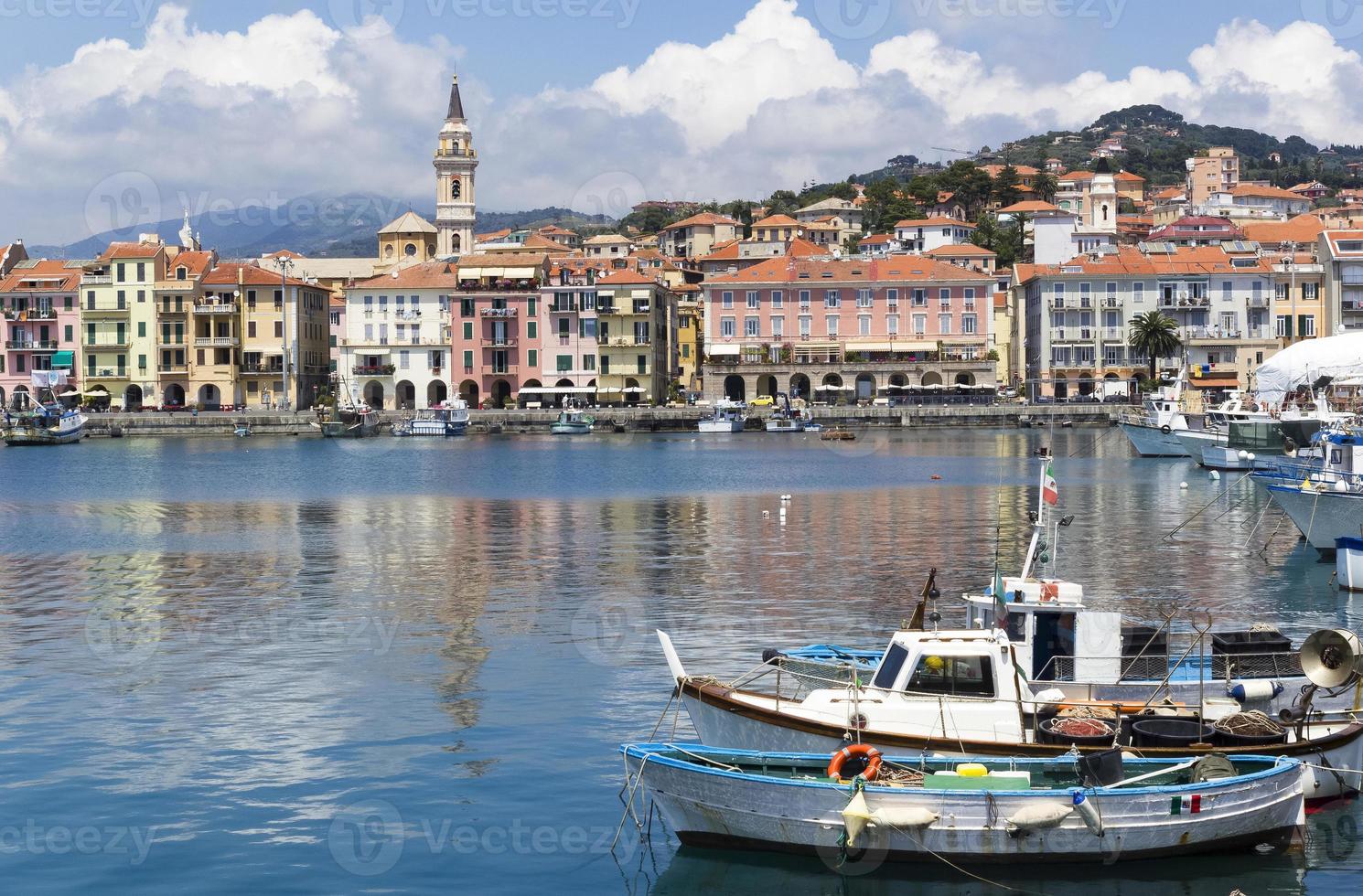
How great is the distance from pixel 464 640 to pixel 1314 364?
33.9m

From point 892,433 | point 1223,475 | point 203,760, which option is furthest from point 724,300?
point 203,760

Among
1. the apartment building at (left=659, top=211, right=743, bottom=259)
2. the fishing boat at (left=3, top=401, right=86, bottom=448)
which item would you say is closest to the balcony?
the fishing boat at (left=3, top=401, right=86, bottom=448)

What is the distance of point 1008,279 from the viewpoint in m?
133

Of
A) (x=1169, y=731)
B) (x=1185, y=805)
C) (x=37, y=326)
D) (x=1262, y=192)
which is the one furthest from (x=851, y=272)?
(x=1185, y=805)

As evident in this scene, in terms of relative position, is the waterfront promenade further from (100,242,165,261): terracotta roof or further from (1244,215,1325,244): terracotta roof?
(1244,215,1325,244): terracotta roof

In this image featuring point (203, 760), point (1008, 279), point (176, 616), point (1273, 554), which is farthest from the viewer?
point (1008, 279)

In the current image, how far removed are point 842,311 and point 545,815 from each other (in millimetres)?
107187

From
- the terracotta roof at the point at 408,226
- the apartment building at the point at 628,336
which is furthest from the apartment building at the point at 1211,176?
the apartment building at the point at 628,336

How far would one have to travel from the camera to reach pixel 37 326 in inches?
5074

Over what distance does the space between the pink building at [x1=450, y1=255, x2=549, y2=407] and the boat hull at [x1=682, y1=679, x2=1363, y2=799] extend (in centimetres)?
10734

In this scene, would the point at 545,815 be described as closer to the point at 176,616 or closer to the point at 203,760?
the point at 203,760

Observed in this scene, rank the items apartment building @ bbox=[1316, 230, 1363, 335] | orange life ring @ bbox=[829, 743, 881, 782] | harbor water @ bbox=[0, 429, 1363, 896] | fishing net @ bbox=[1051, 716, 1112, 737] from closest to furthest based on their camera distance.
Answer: orange life ring @ bbox=[829, 743, 881, 782], harbor water @ bbox=[0, 429, 1363, 896], fishing net @ bbox=[1051, 716, 1112, 737], apartment building @ bbox=[1316, 230, 1363, 335]

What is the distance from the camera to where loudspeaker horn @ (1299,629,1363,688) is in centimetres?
1912

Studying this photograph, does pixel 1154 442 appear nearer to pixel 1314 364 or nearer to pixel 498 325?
pixel 1314 364
